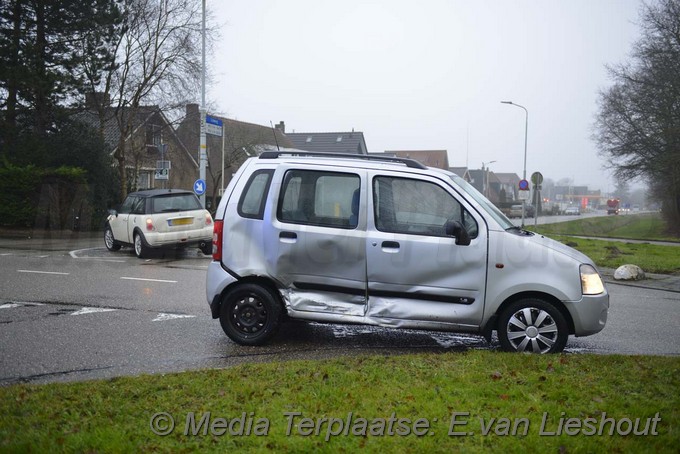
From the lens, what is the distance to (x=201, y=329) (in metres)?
7.21

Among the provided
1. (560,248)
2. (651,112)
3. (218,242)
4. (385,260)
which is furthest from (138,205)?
(651,112)

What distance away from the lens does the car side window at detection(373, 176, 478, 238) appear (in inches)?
243

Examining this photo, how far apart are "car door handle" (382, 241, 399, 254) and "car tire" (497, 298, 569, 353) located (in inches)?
49.8

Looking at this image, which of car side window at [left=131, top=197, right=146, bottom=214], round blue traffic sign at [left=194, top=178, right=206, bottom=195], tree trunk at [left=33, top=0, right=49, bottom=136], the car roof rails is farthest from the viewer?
tree trunk at [left=33, top=0, right=49, bottom=136]

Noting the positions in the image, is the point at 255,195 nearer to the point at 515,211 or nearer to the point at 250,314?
the point at 250,314

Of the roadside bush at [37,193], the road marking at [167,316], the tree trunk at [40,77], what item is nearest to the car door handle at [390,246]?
the road marking at [167,316]

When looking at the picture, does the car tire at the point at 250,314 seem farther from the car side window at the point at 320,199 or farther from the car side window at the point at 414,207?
the car side window at the point at 414,207

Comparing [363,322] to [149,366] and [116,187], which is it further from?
[116,187]

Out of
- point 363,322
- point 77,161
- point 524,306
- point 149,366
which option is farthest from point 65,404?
point 77,161

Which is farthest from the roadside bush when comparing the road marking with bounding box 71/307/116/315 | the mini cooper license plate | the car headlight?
the car headlight

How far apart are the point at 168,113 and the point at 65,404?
92.7 ft

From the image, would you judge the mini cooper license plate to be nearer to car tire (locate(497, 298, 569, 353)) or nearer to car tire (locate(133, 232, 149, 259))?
car tire (locate(133, 232, 149, 259))

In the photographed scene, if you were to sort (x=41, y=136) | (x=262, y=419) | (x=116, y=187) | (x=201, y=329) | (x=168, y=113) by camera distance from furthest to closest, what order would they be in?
(x=168, y=113) → (x=116, y=187) → (x=41, y=136) → (x=201, y=329) → (x=262, y=419)

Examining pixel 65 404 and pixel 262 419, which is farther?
pixel 65 404
